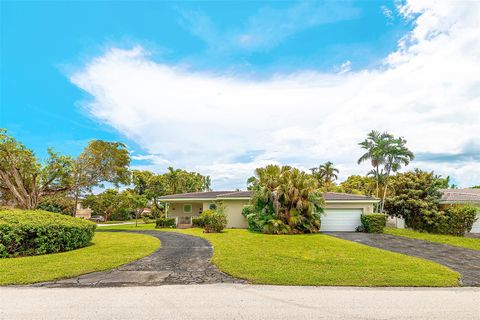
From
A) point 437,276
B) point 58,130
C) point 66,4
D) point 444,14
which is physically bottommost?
point 437,276

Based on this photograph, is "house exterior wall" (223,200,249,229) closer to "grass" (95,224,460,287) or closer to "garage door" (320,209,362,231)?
"garage door" (320,209,362,231)

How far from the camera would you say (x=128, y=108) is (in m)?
16.8

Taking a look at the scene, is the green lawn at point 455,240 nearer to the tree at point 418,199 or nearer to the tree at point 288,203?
the tree at point 418,199

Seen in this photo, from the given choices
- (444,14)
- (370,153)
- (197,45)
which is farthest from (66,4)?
(370,153)

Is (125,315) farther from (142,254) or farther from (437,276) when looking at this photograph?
(437,276)

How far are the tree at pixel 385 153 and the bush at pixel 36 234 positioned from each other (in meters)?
27.6

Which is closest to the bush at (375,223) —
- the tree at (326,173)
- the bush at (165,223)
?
the bush at (165,223)

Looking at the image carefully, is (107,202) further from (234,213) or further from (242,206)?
(242,206)

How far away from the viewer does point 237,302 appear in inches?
207

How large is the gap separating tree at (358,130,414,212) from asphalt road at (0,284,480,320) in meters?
24.5

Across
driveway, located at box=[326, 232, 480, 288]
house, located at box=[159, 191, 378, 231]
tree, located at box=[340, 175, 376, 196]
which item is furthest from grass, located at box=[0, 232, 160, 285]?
tree, located at box=[340, 175, 376, 196]

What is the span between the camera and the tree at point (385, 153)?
28031 mm

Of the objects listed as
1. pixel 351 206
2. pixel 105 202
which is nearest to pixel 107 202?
pixel 105 202

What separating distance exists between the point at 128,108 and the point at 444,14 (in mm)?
17302
